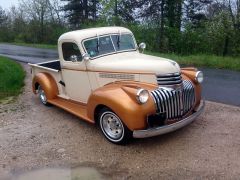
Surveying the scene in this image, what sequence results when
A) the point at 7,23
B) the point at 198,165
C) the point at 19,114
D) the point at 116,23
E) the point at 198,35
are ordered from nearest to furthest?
1. the point at 198,165
2. the point at 19,114
3. the point at 198,35
4. the point at 116,23
5. the point at 7,23

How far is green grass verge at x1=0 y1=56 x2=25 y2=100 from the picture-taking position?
10.4 metres

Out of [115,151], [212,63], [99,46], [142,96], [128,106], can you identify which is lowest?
[115,151]

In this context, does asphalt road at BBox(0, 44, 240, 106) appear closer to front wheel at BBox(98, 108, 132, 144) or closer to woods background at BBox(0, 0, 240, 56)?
front wheel at BBox(98, 108, 132, 144)

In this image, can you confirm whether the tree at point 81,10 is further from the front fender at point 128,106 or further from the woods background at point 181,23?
the front fender at point 128,106

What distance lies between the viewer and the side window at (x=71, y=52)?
738 cm

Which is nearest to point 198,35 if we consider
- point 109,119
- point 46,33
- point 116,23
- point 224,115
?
point 116,23

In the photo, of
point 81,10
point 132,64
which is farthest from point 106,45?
point 81,10

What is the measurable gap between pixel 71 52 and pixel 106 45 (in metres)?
0.78

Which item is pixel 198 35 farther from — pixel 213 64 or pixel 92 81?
pixel 92 81

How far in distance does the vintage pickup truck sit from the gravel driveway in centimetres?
35

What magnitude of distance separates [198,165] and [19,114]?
467 cm

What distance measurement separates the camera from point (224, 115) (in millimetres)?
→ 7602

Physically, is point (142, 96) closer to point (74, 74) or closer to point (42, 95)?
point (74, 74)

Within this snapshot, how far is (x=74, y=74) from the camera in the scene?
7.54 metres
